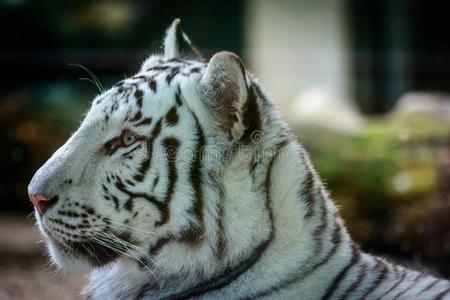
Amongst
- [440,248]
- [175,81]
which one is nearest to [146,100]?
[175,81]

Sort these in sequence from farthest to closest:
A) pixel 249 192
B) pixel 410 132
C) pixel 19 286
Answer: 1. pixel 410 132
2. pixel 19 286
3. pixel 249 192

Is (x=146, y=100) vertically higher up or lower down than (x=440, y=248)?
higher up

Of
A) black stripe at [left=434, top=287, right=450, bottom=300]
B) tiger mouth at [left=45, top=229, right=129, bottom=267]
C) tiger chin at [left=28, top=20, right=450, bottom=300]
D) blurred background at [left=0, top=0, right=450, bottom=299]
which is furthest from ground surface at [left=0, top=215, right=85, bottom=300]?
black stripe at [left=434, top=287, right=450, bottom=300]

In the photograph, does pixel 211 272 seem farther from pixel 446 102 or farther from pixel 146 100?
pixel 446 102

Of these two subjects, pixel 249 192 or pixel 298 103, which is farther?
pixel 298 103

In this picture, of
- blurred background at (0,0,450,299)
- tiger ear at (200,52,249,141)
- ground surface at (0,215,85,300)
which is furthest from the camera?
blurred background at (0,0,450,299)

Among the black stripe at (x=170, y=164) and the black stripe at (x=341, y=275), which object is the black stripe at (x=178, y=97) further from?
the black stripe at (x=341, y=275)

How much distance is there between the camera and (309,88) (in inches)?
297

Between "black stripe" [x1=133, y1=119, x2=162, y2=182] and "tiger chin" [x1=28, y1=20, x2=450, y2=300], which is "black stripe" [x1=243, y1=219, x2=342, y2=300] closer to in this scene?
"tiger chin" [x1=28, y1=20, x2=450, y2=300]

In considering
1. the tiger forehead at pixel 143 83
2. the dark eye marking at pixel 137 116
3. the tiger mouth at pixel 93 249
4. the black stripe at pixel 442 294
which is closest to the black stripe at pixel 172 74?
the tiger forehead at pixel 143 83

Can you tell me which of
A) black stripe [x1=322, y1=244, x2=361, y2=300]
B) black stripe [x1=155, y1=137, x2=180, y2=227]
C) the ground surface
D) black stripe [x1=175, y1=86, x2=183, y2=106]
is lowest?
the ground surface

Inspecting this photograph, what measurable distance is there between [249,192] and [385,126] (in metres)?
3.47

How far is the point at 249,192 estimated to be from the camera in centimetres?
196

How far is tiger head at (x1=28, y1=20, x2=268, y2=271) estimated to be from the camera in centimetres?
196
